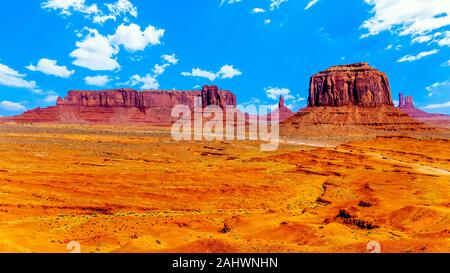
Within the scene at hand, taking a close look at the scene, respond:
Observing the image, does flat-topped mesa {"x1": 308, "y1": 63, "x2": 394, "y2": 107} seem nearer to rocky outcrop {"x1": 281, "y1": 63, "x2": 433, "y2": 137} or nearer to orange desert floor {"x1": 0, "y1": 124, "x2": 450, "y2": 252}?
rocky outcrop {"x1": 281, "y1": 63, "x2": 433, "y2": 137}

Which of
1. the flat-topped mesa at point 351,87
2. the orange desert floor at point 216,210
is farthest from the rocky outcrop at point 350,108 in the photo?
the orange desert floor at point 216,210

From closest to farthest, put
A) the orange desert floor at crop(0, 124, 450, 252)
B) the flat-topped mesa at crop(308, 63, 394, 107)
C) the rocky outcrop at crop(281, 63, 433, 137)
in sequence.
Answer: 1. the orange desert floor at crop(0, 124, 450, 252)
2. the rocky outcrop at crop(281, 63, 433, 137)
3. the flat-topped mesa at crop(308, 63, 394, 107)

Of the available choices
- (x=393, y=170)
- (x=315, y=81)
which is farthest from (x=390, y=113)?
(x=393, y=170)

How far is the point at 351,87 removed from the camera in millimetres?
132000

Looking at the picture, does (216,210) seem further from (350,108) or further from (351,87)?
(351,87)

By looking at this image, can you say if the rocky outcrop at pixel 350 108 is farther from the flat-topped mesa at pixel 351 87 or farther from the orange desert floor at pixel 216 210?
the orange desert floor at pixel 216 210

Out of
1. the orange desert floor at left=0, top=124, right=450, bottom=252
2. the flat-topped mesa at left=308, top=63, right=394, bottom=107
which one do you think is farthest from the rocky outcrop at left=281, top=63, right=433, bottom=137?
the orange desert floor at left=0, top=124, right=450, bottom=252

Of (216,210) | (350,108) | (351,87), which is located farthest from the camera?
(351,87)

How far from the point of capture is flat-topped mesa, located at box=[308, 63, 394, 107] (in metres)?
129

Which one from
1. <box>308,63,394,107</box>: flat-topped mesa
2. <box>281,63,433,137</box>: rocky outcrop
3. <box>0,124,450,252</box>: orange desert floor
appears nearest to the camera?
<box>0,124,450,252</box>: orange desert floor

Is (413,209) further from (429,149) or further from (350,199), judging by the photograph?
(429,149)

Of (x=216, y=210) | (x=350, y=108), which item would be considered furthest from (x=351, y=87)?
(x=216, y=210)

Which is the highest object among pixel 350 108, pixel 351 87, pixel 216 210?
pixel 351 87

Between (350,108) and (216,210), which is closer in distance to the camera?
(216,210)
